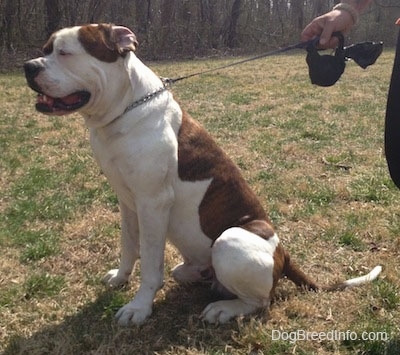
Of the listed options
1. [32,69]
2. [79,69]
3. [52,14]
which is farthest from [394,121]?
[52,14]

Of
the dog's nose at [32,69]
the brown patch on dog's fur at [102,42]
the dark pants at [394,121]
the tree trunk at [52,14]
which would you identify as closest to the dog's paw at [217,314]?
the dark pants at [394,121]

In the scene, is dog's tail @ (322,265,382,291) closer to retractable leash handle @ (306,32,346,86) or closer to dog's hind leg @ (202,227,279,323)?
dog's hind leg @ (202,227,279,323)

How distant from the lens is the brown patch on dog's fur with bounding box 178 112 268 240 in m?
3.17

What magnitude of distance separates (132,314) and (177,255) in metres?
0.97

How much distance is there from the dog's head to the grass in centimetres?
121

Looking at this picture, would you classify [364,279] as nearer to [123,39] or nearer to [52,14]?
[123,39]

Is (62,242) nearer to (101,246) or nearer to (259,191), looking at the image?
(101,246)

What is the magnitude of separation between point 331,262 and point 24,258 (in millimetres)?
2156

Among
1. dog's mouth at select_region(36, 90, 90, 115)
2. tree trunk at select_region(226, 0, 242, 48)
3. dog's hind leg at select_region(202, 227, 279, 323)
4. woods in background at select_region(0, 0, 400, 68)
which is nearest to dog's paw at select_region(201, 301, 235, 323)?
dog's hind leg at select_region(202, 227, 279, 323)

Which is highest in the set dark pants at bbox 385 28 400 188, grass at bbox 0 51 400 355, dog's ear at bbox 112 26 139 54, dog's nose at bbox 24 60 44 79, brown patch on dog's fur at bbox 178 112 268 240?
dog's ear at bbox 112 26 139 54

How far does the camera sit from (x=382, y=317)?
3.12m

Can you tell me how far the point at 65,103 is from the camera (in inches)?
115

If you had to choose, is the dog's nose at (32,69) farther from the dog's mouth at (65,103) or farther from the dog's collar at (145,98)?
the dog's collar at (145,98)

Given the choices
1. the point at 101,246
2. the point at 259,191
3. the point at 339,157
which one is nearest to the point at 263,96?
the point at 339,157
